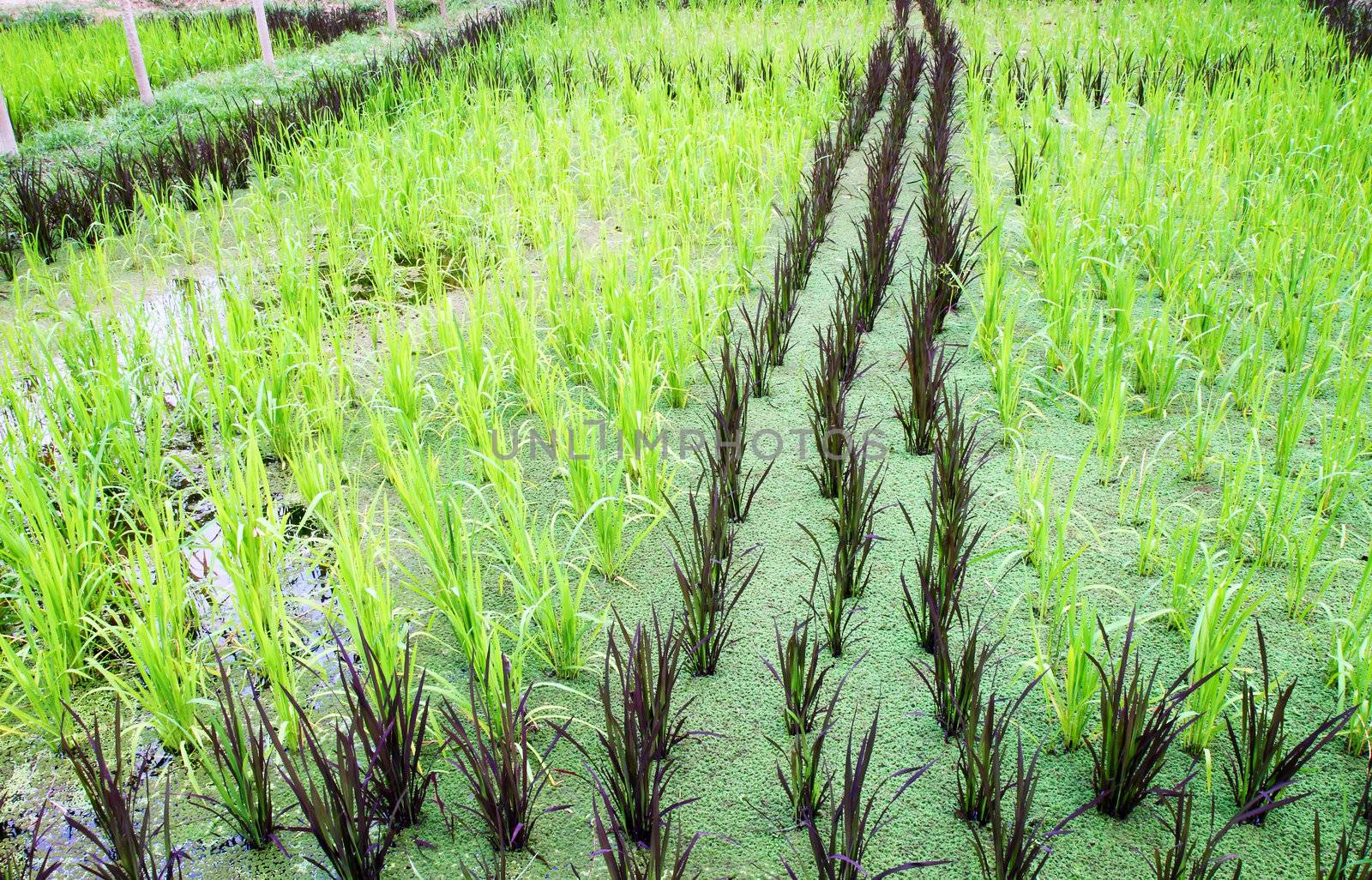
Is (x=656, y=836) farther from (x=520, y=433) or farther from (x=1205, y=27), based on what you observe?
(x=1205, y=27)

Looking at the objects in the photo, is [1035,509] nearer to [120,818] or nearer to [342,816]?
[342,816]

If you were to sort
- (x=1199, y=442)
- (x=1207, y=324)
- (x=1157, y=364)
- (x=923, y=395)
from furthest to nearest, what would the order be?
1. (x=1207, y=324)
2. (x=1157, y=364)
3. (x=923, y=395)
4. (x=1199, y=442)

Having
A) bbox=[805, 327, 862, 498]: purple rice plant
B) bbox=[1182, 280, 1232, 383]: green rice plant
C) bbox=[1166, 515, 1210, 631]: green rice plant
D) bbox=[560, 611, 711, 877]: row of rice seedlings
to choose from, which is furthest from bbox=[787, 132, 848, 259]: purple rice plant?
bbox=[560, 611, 711, 877]: row of rice seedlings

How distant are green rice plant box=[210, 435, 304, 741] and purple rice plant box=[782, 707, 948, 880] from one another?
0.84 metres

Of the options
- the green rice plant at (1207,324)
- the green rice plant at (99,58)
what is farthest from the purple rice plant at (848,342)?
the green rice plant at (99,58)

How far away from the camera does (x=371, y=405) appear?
8.47 feet

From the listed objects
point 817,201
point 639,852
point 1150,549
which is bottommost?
point 639,852

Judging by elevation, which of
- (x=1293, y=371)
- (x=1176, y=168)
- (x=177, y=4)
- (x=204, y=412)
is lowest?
(x=1293, y=371)

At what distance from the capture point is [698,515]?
214 centimetres

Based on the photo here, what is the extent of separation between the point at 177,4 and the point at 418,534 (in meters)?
13.6

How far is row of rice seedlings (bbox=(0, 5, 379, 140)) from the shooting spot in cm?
599

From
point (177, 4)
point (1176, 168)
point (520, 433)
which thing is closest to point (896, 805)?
point (520, 433)

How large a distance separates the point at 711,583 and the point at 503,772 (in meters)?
0.60

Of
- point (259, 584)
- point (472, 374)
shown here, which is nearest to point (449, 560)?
point (259, 584)
